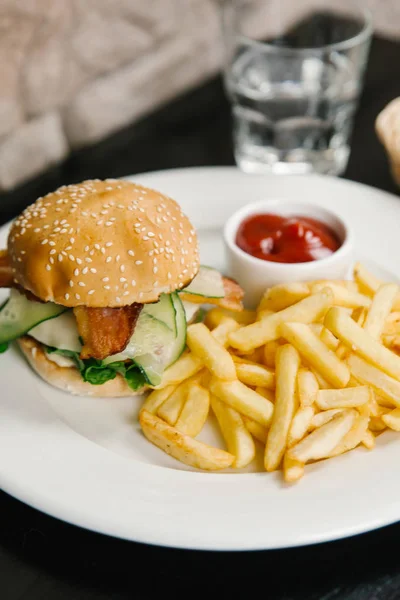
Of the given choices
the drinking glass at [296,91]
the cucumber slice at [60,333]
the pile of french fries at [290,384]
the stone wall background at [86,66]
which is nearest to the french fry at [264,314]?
the pile of french fries at [290,384]

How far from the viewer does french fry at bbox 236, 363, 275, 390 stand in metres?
2.22

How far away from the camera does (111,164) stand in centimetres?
388

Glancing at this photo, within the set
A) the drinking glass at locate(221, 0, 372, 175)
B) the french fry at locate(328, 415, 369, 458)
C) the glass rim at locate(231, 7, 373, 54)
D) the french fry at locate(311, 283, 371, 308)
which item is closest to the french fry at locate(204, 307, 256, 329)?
the french fry at locate(311, 283, 371, 308)

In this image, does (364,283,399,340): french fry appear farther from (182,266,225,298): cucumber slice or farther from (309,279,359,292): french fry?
(182,266,225,298): cucumber slice

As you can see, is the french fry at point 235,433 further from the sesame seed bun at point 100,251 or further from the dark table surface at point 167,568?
the sesame seed bun at point 100,251

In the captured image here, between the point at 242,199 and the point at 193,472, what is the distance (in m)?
1.55

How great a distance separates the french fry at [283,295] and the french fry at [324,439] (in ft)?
1.47

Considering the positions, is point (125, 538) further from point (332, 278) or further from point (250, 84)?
point (250, 84)

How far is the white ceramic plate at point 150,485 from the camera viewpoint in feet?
5.91

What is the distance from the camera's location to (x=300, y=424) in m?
2.02

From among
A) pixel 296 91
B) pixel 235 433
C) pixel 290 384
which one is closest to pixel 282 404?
pixel 290 384

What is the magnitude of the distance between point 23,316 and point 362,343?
1.09 m

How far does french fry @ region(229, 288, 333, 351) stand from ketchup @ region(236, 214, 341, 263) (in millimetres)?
400

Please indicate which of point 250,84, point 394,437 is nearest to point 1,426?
point 394,437
